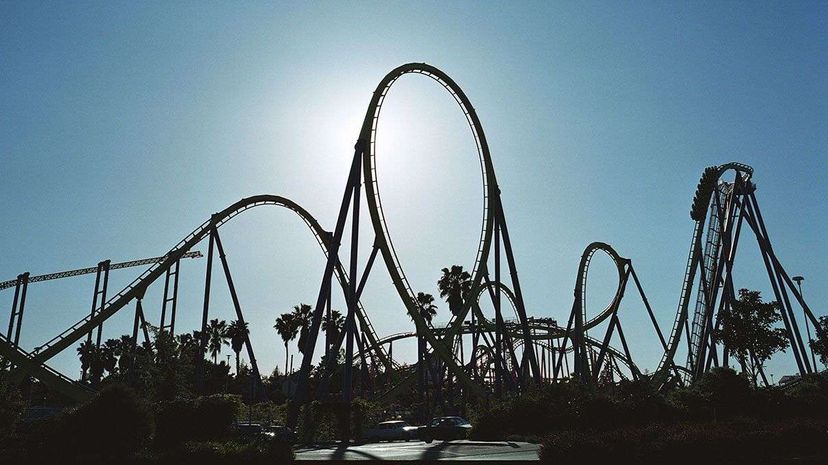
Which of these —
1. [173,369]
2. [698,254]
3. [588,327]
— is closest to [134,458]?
[173,369]

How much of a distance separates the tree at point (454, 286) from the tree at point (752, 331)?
791 inches

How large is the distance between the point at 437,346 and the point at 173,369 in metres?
11.9

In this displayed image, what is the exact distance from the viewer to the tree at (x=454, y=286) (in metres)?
49.8

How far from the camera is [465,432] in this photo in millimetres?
27219

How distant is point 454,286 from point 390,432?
23133 millimetres

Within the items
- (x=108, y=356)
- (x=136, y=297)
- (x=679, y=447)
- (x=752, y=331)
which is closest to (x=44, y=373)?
(x=136, y=297)

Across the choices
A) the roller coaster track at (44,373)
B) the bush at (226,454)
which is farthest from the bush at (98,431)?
the roller coaster track at (44,373)

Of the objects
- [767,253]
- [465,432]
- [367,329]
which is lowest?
[465,432]

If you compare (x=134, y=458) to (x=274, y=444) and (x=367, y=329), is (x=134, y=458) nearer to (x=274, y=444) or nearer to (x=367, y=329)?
(x=274, y=444)

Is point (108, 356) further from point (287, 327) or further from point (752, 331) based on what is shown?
point (752, 331)

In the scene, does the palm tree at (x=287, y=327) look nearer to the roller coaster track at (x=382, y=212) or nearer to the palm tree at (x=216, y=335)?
the palm tree at (x=216, y=335)

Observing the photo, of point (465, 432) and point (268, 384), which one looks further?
point (268, 384)

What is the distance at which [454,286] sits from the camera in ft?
165

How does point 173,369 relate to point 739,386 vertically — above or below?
above
